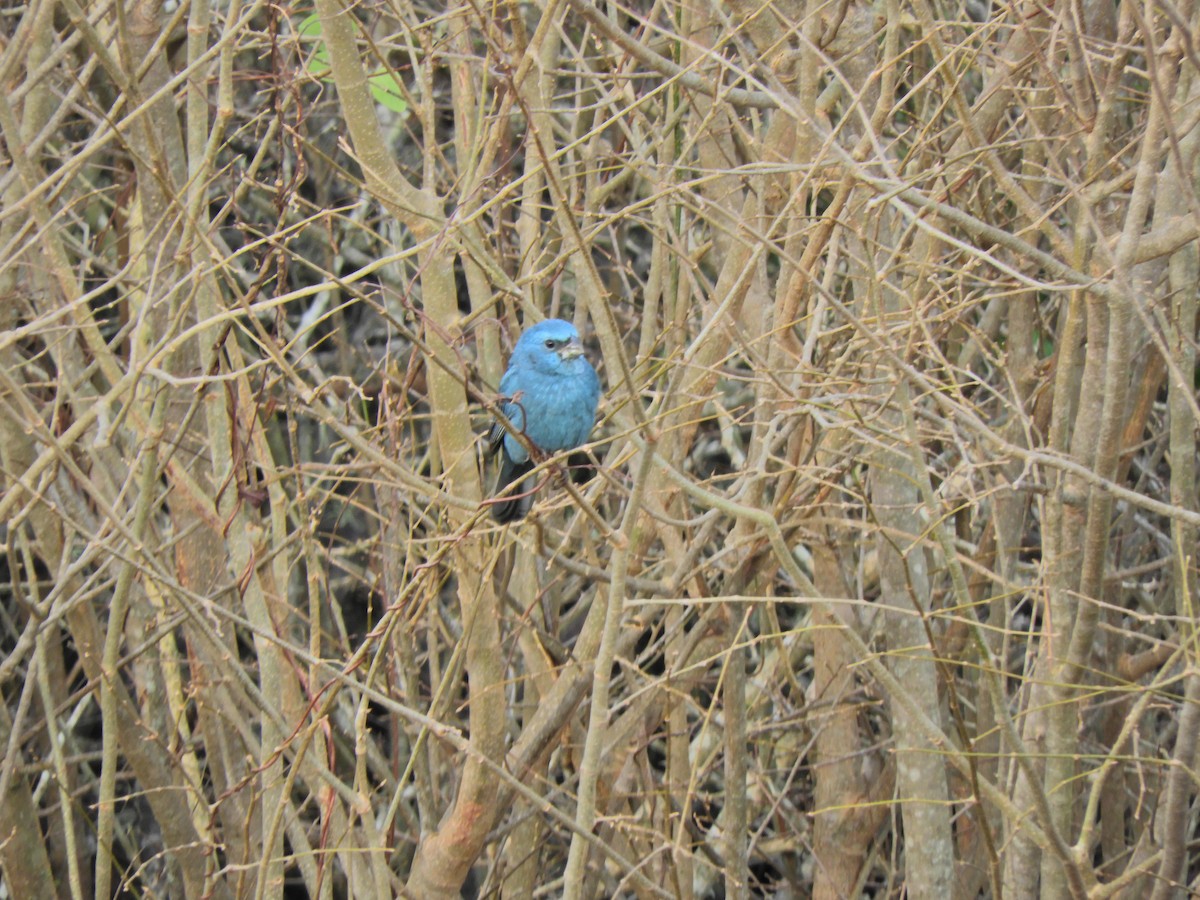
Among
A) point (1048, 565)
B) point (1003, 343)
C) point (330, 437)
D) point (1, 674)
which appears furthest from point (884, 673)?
point (330, 437)

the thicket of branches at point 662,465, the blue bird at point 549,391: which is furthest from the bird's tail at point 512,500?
the thicket of branches at point 662,465

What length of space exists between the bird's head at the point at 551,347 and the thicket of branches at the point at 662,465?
13 centimetres

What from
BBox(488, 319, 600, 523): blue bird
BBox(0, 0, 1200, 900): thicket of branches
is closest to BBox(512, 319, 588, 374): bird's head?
BBox(488, 319, 600, 523): blue bird

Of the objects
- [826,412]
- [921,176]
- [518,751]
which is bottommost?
[518,751]

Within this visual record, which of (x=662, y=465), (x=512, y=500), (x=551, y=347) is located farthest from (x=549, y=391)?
(x=662, y=465)

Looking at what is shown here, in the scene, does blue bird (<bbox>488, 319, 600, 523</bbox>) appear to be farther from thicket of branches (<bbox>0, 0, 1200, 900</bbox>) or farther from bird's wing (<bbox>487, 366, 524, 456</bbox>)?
thicket of branches (<bbox>0, 0, 1200, 900</bbox>)

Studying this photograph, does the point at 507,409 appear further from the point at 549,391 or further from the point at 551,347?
the point at 551,347

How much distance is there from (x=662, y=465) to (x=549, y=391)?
5.11 ft

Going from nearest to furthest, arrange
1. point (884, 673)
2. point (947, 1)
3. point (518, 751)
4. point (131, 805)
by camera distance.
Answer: point (884, 673), point (518, 751), point (947, 1), point (131, 805)

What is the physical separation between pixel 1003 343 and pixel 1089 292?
227 centimetres

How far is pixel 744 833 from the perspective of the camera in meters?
4.31

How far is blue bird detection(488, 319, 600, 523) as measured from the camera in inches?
174

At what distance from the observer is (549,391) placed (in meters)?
4.54

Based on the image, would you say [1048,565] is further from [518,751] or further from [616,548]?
[518,751]
